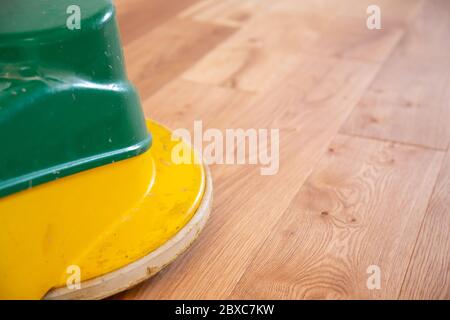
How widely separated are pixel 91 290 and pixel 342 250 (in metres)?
0.37

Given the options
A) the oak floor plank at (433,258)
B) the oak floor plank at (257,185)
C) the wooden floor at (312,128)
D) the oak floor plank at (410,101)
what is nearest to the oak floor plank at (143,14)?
the wooden floor at (312,128)

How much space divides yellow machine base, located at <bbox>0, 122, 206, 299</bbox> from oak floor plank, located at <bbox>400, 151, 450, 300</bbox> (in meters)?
0.32

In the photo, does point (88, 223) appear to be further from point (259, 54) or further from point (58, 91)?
point (259, 54)

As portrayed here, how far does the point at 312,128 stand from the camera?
1.25m

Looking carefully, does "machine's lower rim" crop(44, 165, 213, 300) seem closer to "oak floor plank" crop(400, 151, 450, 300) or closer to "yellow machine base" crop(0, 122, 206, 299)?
"yellow machine base" crop(0, 122, 206, 299)

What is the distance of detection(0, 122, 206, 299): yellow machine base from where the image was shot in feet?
2.34

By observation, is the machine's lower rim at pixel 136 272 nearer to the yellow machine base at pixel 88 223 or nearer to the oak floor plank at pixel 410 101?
the yellow machine base at pixel 88 223

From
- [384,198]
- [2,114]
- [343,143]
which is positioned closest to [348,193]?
[384,198]

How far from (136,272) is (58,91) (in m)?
0.25

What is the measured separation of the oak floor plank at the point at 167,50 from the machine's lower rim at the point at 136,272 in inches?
22.9

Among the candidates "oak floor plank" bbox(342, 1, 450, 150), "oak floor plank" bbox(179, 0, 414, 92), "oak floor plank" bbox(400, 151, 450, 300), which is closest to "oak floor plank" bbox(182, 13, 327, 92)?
"oak floor plank" bbox(179, 0, 414, 92)

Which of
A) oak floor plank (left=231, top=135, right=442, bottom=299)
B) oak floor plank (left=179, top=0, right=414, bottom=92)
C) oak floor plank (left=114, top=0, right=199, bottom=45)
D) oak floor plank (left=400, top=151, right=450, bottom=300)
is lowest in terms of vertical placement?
oak floor plank (left=400, top=151, right=450, bottom=300)

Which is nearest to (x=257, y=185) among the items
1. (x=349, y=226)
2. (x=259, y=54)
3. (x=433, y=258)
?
(x=349, y=226)
